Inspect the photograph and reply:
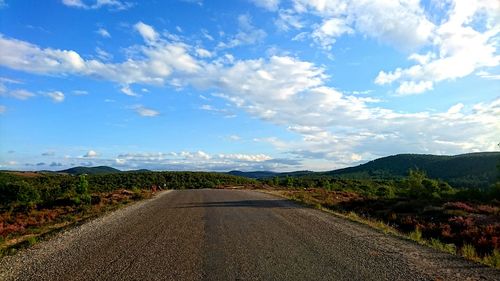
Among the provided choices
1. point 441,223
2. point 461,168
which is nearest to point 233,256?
point 441,223

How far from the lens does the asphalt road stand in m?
8.52

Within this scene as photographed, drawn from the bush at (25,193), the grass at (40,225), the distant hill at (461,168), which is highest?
the distant hill at (461,168)

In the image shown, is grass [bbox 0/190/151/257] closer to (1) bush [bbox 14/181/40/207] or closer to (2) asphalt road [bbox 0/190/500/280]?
(2) asphalt road [bbox 0/190/500/280]

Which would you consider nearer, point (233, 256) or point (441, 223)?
point (233, 256)

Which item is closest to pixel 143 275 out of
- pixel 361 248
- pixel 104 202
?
pixel 361 248

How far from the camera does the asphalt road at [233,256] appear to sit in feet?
27.9

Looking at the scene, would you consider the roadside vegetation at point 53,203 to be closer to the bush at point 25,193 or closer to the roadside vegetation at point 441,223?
the bush at point 25,193

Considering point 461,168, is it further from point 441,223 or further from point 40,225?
point 40,225

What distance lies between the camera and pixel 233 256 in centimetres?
1013

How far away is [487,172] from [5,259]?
14574cm

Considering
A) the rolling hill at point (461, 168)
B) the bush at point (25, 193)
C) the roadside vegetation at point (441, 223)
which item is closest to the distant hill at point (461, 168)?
the rolling hill at point (461, 168)

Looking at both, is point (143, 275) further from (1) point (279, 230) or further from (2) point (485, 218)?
(2) point (485, 218)

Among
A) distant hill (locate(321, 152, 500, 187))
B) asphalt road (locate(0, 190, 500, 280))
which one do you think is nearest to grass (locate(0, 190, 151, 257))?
asphalt road (locate(0, 190, 500, 280))

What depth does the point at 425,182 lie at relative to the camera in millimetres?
56406
